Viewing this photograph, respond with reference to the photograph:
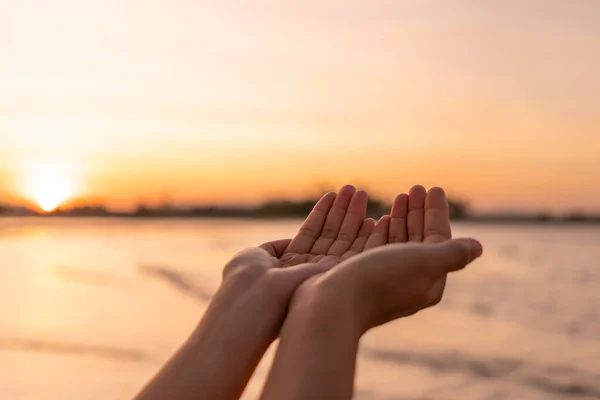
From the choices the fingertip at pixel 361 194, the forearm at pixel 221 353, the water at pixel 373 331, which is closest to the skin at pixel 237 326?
the forearm at pixel 221 353

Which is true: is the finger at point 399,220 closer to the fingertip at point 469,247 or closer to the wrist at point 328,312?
the fingertip at point 469,247

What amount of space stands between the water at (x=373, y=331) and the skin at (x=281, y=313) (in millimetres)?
946

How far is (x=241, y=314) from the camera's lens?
1.51 m

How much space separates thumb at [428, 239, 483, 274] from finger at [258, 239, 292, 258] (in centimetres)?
52

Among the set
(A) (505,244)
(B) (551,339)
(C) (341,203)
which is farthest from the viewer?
(A) (505,244)

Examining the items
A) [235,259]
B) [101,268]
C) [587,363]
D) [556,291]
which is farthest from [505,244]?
[235,259]

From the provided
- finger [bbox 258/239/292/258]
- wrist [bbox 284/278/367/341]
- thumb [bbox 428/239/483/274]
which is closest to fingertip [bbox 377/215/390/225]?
finger [bbox 258/239/292/258]

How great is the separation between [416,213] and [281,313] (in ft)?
1.97

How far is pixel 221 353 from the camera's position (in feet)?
4.72

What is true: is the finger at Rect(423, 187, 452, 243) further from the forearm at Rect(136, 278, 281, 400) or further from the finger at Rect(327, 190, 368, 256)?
the forearm at Rect(136, 278, 281, 400)

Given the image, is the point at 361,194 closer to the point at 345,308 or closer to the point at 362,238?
the point at 362,238

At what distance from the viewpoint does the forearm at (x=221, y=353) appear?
4.54 feet

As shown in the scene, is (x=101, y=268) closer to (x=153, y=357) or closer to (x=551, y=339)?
(x=153, y=357)

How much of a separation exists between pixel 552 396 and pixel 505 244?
5.44 meters
